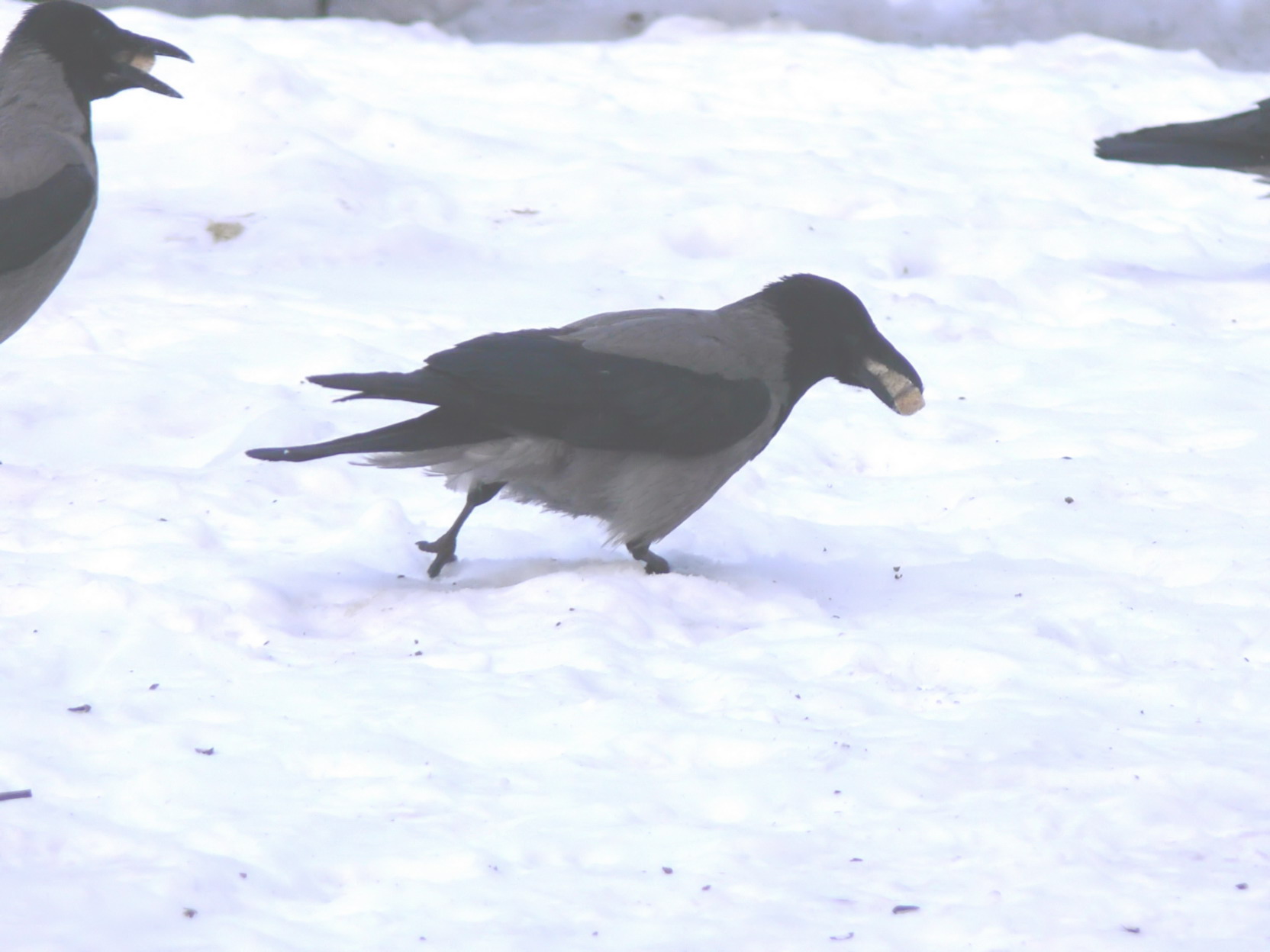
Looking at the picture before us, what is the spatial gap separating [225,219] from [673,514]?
3.87 meters

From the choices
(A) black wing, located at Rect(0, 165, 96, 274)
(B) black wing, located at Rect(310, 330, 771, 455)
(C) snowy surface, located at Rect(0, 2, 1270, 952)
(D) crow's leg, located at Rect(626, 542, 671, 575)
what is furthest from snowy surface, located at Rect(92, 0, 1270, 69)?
(D) crow's leg, located at Rect(626, 542, 671, 575)

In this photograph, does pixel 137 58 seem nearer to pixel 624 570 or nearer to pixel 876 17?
pixel 624 570

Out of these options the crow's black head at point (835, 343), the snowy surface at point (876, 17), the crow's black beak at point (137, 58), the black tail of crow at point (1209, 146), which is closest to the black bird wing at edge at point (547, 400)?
the crow's black head at point (835, 343)

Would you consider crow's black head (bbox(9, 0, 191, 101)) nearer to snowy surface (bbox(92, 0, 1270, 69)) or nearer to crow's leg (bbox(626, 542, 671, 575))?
crow's leg (bbox(626, 542, 671, 575))

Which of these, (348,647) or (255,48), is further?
(255,48)

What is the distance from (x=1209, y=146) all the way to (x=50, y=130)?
5875 mm

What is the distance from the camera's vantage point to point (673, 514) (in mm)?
4801

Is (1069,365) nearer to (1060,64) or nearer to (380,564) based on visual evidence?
(380,564)

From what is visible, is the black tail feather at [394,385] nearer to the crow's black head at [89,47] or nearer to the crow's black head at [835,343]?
the crow's black head at [835,343]

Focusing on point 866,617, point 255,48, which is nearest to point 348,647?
point 866,617

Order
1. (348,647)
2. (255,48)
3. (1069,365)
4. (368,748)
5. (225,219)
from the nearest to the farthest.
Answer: (368,748), (348,647), (1069,365), (225,219), (255,48)

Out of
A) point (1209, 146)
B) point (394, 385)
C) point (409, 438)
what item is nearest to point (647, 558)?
point (409, 438)

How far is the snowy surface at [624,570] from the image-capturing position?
298 centimetres

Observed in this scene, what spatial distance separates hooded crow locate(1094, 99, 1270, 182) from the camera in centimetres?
860
